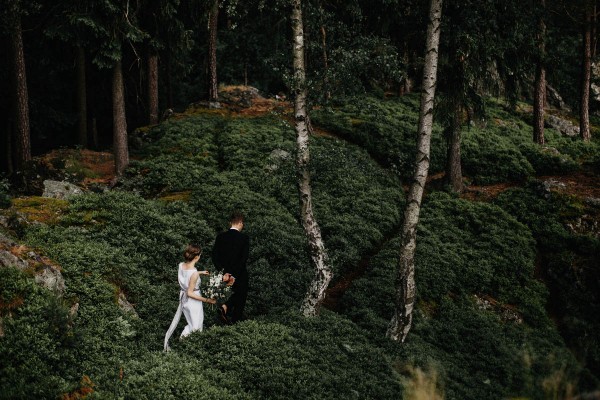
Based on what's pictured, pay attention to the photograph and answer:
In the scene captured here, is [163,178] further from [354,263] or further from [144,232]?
[354,263]

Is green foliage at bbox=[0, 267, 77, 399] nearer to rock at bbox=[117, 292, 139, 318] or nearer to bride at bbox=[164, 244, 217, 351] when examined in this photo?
rock at bbox=[117, 292, 139, 318]

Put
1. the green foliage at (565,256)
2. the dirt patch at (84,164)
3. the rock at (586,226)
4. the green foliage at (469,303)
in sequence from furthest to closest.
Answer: the dirt patch at (84,164) < the rock at (586,226) < the green foliage at (565,256) < the green foliage at (469,303)

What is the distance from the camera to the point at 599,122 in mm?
28625

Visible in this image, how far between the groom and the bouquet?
0.30 m

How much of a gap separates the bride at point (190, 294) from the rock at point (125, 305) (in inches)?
37.9

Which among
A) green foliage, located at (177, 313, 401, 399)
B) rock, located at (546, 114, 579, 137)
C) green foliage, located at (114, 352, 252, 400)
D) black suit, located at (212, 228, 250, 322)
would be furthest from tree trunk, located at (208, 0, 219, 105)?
rock, located at (546, 114, 579, 137)

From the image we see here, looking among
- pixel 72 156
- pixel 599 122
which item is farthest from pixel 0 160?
pixel 599 122

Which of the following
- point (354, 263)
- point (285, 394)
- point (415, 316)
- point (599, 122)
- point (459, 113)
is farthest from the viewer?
point (599, 122)

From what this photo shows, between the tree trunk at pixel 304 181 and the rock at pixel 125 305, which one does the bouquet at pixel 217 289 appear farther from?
the tree trunk at pixel 304 181

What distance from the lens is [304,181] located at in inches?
363

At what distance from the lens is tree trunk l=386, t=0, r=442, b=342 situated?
873 centimetres

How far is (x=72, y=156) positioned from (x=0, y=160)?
1714 centimetres

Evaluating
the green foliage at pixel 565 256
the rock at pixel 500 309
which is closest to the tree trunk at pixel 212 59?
the green foliage at pixel 565 256

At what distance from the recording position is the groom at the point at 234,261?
7957 millimetres
